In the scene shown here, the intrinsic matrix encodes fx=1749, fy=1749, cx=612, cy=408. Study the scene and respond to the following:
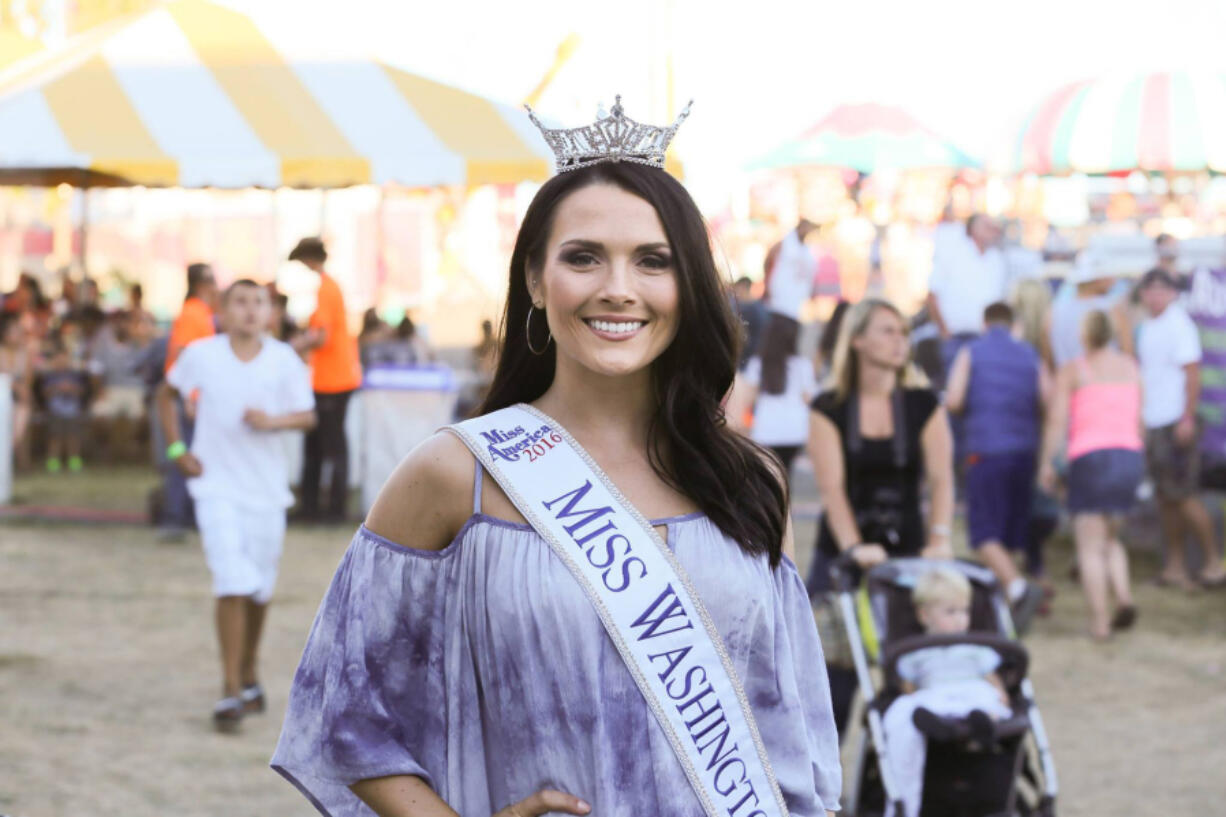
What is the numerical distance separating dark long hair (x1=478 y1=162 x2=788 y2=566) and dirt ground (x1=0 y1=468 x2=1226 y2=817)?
3.72 m

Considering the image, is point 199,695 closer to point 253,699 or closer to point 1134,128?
point 253,699

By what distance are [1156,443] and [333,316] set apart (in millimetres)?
5075

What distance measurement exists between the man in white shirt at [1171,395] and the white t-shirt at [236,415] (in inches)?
206

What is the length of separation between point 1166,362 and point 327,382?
5.31 meters

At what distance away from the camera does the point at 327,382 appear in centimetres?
1161

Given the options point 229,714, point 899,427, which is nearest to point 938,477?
point 899,427

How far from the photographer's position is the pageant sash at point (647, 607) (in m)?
2.04

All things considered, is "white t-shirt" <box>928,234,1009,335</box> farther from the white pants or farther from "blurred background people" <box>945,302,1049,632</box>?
the white pants

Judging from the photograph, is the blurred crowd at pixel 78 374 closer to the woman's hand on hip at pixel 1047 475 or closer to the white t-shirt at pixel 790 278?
the white t-shirt at pixel 790 278

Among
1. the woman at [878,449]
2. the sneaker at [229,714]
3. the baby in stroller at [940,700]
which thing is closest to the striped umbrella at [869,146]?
the woman at [878,449]

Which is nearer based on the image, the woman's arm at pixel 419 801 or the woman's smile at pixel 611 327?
the woman's arm at pixel 419 801

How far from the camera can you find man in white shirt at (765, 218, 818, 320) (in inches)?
482

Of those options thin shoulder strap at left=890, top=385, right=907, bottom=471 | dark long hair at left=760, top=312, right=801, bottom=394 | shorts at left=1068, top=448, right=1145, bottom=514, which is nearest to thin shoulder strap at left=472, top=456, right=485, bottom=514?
thin shoulder strap at left=890, top=385, right=907, bottom=471

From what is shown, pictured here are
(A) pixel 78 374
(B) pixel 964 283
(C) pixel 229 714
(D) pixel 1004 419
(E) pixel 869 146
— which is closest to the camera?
(C) pixel 229 714
